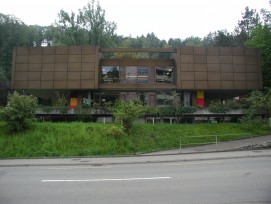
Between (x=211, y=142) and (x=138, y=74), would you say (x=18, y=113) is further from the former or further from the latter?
(x=138, y=74)

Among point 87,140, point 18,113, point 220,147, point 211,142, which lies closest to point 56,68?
point 18,113

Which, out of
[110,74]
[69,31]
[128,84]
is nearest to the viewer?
[128,84]

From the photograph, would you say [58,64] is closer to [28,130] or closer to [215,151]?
[28,130]

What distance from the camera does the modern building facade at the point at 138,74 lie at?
41.4m

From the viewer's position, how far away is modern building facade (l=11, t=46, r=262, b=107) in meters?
41.4

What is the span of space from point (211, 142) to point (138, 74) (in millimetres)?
18377

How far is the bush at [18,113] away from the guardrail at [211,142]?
516 inches

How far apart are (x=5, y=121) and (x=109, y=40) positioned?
3936 cm

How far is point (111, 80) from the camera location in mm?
43281

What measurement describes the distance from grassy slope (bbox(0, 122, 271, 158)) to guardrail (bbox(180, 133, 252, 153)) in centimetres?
89

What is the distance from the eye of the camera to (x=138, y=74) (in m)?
43.6

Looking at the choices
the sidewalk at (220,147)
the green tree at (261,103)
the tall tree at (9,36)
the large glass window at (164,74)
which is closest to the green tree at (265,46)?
the green tree at (261,103)

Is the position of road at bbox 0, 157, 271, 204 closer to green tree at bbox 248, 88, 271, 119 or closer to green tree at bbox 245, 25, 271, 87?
green tree at bbox 248, 88, 271, 119

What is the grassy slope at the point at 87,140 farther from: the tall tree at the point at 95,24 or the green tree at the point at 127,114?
the tall tree at the point at 95,24
